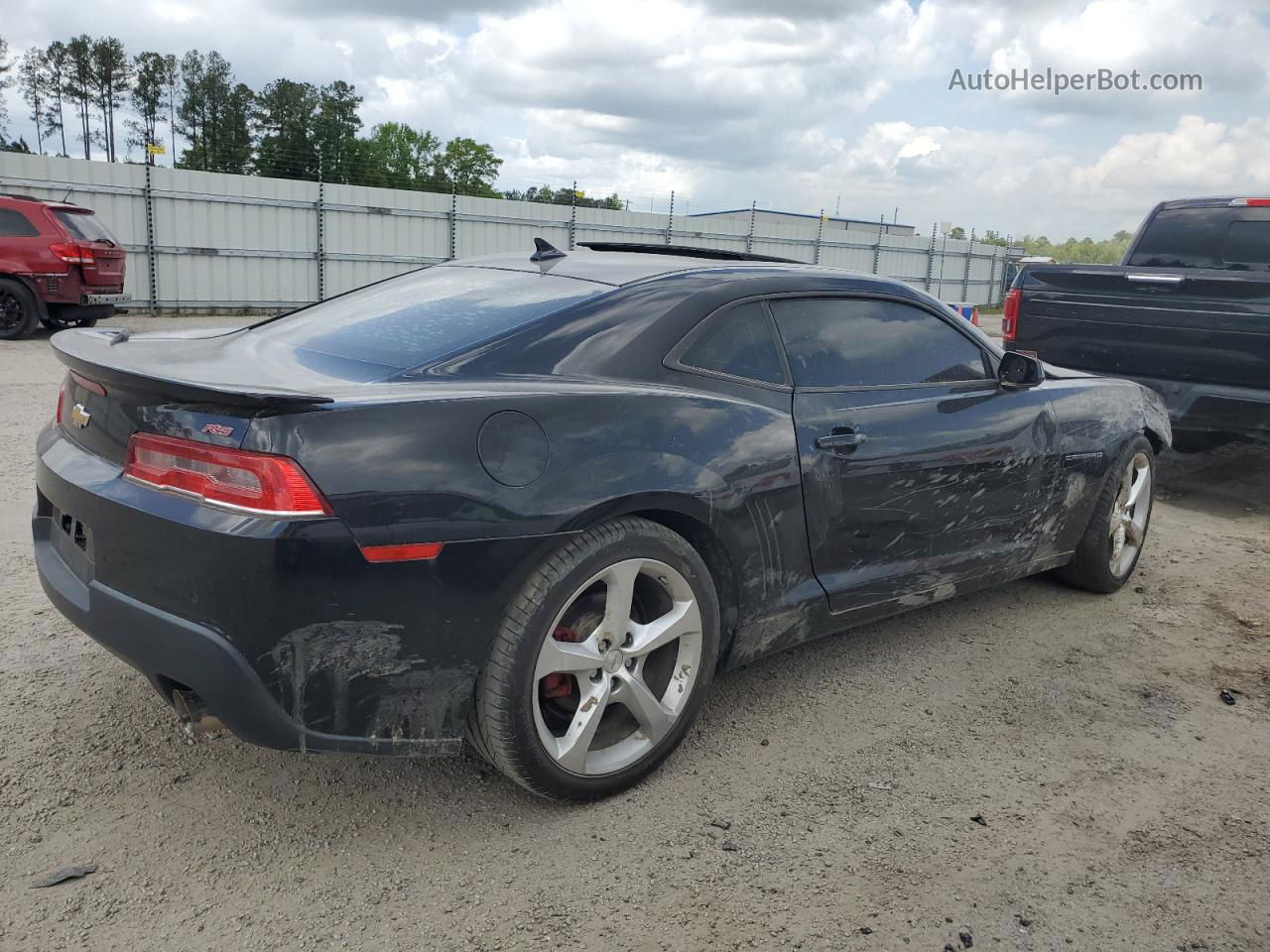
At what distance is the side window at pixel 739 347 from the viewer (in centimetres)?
302

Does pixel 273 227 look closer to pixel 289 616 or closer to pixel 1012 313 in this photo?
pixel 1012 313

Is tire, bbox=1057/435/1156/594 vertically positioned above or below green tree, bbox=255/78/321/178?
below

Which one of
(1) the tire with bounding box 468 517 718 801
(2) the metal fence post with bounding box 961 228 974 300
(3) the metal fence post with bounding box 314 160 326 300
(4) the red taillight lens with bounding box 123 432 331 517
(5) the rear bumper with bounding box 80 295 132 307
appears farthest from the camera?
(2) the metal fence post with bounding box 961 228 974 300

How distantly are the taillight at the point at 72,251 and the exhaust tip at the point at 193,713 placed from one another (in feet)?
38.4

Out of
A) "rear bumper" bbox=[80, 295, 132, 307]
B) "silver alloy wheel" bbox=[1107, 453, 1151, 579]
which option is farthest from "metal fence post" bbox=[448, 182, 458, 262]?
"silver alloy wheel" bbox=[1107, 453, 1151, 579]

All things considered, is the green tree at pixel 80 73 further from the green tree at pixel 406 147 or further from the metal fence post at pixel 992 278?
the metal fence post at pixel 992 278

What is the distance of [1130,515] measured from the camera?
4742mm

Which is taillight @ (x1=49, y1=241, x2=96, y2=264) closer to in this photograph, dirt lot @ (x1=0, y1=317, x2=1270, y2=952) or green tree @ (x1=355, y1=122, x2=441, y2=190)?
dirt lot @ (x1=0, y1=317, x2=1270, y2=952)

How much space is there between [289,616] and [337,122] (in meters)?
57.9

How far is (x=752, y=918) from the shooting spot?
2318 millimetres

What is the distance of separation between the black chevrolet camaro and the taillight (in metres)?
10.3

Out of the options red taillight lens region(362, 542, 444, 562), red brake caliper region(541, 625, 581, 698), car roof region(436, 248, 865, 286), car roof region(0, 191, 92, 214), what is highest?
car roof region(0, 191, 92, 214)

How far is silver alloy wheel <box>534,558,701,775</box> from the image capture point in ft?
8.61

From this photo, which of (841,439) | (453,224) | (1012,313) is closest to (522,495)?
(841,439)
